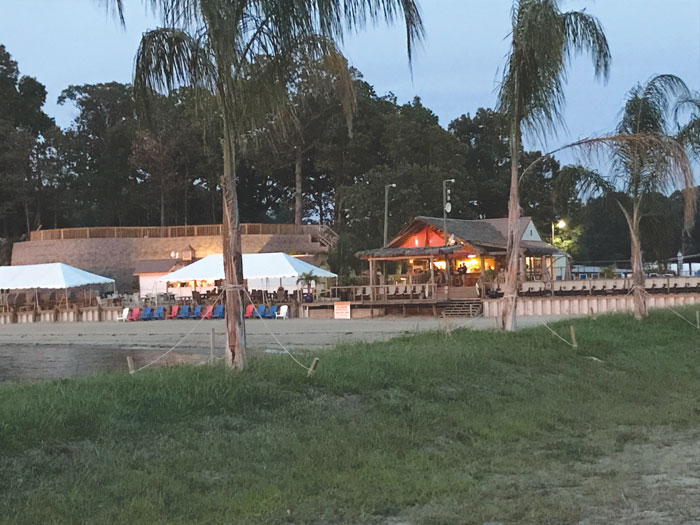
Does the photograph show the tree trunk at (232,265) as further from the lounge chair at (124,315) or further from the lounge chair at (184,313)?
the lounge chair at (124,315)

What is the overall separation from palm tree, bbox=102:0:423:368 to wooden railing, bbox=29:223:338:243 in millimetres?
48814

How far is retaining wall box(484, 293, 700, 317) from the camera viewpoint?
35.0m

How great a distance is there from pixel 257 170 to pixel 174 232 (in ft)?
30.0

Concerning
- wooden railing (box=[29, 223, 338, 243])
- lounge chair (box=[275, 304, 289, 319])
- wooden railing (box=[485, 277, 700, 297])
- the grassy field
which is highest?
wooden railing (box=[29, 223, 338, 243])

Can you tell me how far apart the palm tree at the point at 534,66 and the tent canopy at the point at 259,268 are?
20.5 metres

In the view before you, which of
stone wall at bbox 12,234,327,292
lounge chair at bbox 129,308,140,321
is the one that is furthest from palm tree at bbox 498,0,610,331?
stone wall at bbox 12,234,327,292

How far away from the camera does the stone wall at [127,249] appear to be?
59531mm

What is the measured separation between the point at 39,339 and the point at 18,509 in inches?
1018

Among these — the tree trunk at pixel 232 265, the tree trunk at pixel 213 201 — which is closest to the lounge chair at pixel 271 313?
the tree trunk at pixel 232 265

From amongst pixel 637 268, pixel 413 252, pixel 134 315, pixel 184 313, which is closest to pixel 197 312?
pixel 184 313

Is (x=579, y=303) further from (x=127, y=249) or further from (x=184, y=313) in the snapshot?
(x=127, y=249)

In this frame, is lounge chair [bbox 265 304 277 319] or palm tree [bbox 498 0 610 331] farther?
lounge chair [bbox 265 304 277 319]

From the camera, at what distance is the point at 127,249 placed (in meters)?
60.9

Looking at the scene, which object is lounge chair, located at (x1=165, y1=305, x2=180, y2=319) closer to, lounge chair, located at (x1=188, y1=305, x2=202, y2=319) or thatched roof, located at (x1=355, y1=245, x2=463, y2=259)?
lounge chair, located at (x1=188, y1=305, x2=202, y2=319)
